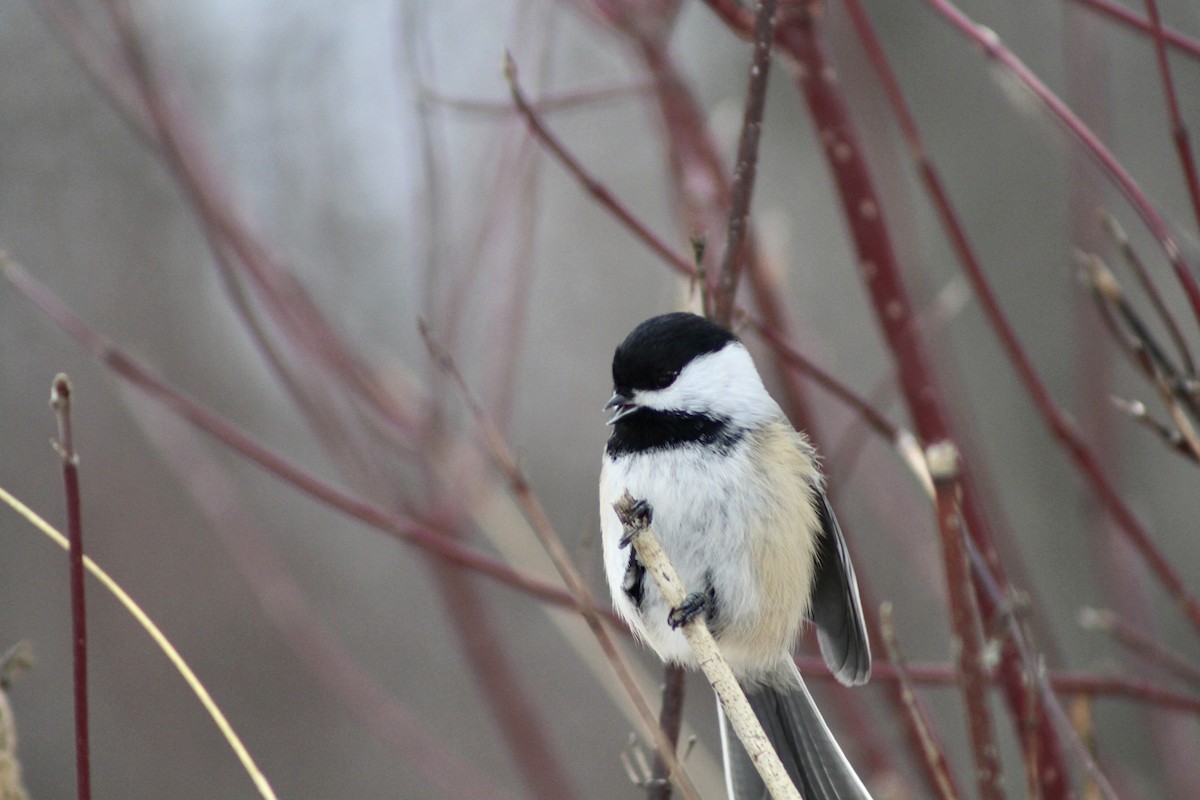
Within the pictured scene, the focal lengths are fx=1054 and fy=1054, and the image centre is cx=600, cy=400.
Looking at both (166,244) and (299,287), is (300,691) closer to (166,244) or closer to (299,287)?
(166,244)

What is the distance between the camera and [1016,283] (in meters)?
3.74

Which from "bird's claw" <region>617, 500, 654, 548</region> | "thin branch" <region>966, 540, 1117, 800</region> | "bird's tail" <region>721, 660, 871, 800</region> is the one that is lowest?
Answer: "bird's tail" <region>721, 660, 871, 800</region>

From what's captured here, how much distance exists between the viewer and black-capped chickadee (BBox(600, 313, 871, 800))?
4.80 feet

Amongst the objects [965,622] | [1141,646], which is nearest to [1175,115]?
[965,622]

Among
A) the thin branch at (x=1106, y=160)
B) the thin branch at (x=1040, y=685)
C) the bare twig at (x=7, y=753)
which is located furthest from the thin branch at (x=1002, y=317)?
the bare twig at (x=7, y=753)

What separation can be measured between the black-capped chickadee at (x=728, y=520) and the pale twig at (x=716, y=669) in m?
0.23

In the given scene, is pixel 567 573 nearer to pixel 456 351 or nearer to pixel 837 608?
pixel 837 608

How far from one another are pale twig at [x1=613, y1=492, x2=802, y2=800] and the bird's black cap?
0.93 feet

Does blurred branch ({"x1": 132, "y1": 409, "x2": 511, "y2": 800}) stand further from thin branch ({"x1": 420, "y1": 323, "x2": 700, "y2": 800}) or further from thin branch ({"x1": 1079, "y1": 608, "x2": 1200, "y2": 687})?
thin branch ({"x1": 1079, "y1": 608, "x2": 1200, "y2": 687})

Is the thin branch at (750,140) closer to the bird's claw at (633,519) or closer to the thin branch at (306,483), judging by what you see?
the bird's claw at (633,519)

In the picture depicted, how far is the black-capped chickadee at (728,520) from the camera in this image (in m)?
1.46

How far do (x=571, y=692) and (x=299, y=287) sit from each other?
4619mm

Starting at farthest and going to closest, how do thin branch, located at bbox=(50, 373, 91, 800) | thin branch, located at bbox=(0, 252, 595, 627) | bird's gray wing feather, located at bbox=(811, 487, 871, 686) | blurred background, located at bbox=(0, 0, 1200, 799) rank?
blurred background, located at bbox=(0, 0, 1200, 799) → bird's gray wing feather, located at bbox=(811, 487, 871, 686) → thin branch, located at bbox=(0, 252, 595, 627) → thin branch, located at bbox=(50, 373, 91, 800)

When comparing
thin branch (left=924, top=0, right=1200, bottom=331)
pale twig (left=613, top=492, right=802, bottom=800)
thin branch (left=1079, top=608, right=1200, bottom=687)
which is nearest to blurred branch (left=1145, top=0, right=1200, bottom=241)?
thin branch (left=924, top=0, right=1200, bottom=331)
